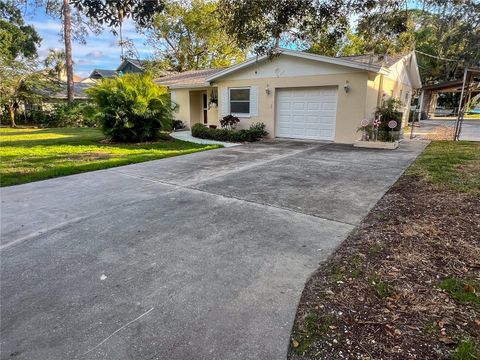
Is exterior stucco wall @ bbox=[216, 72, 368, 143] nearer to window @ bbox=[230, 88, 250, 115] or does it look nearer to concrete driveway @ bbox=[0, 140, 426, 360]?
window @ bbox=[230, 88, 250, 115]

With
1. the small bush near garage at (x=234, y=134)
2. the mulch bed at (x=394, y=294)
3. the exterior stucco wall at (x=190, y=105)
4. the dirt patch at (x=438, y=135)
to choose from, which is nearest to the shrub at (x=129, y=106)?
the small bush near garage at (x=234, y=134)

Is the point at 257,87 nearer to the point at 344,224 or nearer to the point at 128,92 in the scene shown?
the point at 128,92

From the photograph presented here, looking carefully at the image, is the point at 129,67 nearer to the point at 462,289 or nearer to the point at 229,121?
the point at 229,121

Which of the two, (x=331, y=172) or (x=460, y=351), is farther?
(x=331, y=172)

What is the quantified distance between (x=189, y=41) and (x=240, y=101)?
1691 centimetres

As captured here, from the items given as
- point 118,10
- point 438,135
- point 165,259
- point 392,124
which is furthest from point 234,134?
point 165,259

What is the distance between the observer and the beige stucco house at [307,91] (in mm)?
11281

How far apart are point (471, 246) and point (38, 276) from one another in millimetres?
4431

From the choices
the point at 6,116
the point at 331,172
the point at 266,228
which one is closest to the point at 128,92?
the point at 331,172

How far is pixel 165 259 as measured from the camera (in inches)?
126

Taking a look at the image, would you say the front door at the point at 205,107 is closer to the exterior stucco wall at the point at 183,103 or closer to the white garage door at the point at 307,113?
the exterior stucco wall at the point at 183,103

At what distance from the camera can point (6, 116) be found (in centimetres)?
2250

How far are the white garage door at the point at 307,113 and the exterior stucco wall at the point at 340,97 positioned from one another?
26 cm

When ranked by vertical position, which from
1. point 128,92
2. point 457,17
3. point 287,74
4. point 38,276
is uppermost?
point 457,17
